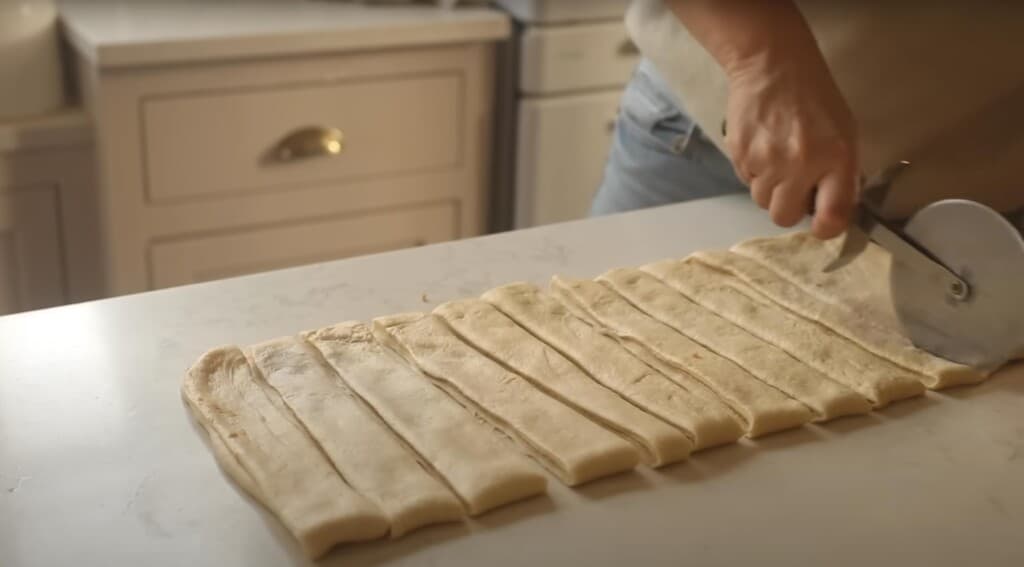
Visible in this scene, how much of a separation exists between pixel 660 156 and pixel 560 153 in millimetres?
738

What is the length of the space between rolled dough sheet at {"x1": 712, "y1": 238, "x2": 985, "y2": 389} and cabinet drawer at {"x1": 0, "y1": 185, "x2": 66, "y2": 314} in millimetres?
1096

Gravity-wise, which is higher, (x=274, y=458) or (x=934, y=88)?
(x=934, y=88)

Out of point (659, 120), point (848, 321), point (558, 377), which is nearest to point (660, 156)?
point (659, 120)

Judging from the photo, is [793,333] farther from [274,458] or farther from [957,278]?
[274,458]

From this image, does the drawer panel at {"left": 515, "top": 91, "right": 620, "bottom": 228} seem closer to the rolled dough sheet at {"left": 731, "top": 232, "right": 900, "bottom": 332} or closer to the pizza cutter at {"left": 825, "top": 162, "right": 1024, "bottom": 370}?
the rolled dough sheet at {"left": 731, "top": 232, "right": 900, "bottom": 332}

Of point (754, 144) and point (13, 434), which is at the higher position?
point (754, 144)

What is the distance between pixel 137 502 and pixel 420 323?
0.26 meters

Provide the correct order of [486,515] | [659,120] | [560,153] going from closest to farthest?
[486,515] < [659,120] < [560,153]

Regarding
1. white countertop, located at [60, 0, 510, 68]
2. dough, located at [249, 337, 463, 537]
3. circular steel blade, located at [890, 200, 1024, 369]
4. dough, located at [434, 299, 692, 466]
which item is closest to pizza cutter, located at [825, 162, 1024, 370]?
circular steel blade, located at [890, 200, 1024, 369]

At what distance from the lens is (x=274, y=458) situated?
2.26 feet

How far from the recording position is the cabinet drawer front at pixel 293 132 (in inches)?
64.6

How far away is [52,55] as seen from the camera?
5.45ft

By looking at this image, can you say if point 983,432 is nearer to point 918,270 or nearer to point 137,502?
point 918,270

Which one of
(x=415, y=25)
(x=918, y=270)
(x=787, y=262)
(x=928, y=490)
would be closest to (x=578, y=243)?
(x=787, y=262)
